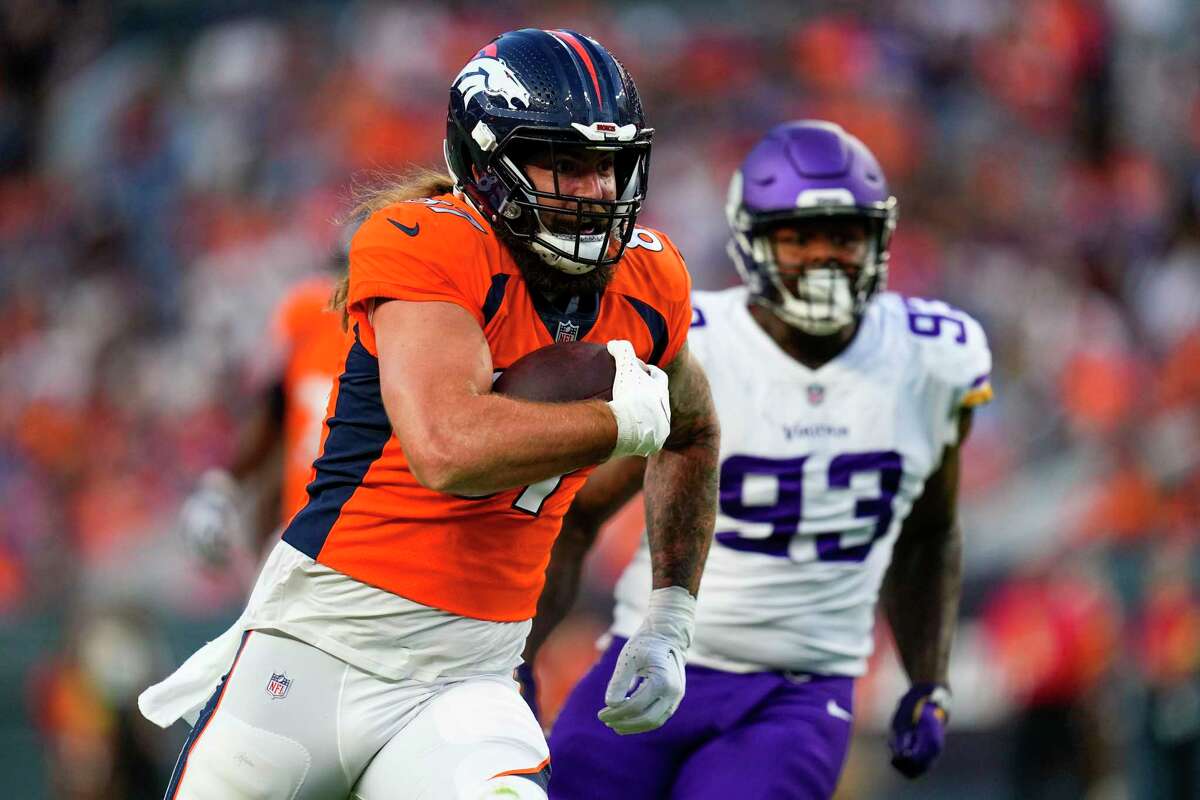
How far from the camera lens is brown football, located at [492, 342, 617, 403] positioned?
286 cm

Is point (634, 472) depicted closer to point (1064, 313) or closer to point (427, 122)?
point (1064, 313)

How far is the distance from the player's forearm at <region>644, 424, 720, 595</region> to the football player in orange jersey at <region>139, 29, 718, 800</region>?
40 cm

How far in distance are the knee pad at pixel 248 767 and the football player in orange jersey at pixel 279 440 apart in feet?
8.55

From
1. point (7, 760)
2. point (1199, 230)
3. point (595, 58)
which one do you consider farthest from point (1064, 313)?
point (595, 58)

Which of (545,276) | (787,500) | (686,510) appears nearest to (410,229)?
(545,276)

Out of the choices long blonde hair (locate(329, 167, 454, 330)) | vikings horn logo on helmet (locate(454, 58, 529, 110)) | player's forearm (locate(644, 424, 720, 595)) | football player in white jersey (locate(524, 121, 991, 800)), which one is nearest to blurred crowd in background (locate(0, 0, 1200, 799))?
football player in white jersey (locate(524, 121, 991, 800))

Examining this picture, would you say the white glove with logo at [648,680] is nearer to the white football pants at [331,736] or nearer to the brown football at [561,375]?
the white football pants at [331,736]

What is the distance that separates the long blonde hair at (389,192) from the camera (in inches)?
126

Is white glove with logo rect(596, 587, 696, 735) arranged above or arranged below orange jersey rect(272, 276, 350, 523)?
above

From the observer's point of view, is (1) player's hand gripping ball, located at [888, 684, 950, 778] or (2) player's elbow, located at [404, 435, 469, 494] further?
(1) player's hand gripping ball, located at [888, 684, 950, 778]

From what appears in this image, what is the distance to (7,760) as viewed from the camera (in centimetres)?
782

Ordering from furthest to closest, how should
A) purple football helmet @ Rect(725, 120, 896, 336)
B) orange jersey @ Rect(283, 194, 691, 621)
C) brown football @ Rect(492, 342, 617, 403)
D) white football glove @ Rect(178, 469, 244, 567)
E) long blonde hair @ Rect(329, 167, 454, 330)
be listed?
white football glove @ Rect(178, 469, 244, 567) < purple football helmet @ Rect(725, 120, 896, 336) < long blonde hair @ Rect(329, 167, 454, 330) < orange jersey @ Rect(283, 194, 691, 621) < brown football @ Rect(492, 342, 617, 403)

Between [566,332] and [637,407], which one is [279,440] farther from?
[637,407]

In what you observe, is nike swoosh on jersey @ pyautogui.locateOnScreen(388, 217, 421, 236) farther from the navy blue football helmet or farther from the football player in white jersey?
the football player in white jersey
